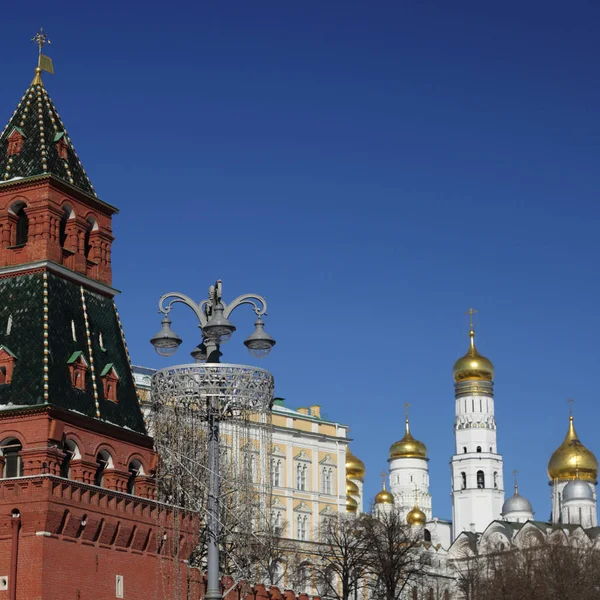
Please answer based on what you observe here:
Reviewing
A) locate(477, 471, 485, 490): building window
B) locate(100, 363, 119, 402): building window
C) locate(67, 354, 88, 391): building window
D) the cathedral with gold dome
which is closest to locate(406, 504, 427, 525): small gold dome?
the cathedral with gold dome

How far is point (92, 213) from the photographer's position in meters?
48.6

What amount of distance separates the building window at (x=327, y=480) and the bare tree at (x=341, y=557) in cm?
447

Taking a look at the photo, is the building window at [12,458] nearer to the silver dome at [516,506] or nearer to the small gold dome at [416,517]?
the small gold dome at [416,517]

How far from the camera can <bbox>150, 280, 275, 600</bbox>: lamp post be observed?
2883 cm

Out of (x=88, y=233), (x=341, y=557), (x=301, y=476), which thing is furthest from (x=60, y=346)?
(x=301, y=476)

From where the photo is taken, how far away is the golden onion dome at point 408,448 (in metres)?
142

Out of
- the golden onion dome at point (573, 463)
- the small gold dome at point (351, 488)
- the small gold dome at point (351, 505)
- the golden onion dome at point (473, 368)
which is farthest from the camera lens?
the golden onion dome at point (473, 368)

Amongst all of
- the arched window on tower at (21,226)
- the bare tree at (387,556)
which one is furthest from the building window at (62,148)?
the bare tree at (387,556)

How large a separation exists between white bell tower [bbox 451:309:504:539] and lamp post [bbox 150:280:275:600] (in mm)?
109707

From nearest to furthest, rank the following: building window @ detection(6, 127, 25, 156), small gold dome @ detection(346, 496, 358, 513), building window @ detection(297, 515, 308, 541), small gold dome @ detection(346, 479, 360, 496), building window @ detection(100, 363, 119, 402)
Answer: building window @ detection(100, 363, 119, 402), building window @ detection(6, 127, 25, 156), building window @ detection(297, 515, 308, 541), small gold dome @ detection(346, 496, 358, 513), small gold dome @ detection(346, 479, 360, 496)

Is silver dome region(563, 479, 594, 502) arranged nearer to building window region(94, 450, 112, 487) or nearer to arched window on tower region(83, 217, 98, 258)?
arched window on tower region(83, 217, 98, 258)

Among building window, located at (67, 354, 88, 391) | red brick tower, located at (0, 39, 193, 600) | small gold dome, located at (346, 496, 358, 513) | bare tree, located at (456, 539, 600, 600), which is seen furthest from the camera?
small gold dome, located at (346, 496, 358, 513)

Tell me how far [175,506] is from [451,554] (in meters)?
82.6

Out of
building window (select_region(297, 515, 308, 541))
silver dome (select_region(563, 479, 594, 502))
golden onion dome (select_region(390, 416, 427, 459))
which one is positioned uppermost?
golden onion dome (select_region(390, 416, 427, 459))
